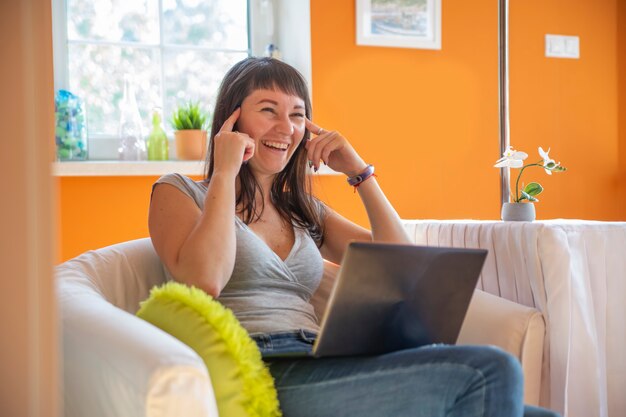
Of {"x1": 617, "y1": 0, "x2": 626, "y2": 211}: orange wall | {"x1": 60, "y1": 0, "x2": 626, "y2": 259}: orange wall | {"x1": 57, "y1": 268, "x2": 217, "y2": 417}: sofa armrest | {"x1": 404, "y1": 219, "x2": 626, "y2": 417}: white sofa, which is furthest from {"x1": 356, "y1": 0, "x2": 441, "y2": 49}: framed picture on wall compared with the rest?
{"x1": 57, "y1": 268, "x2": 217, "y2": 417}: sofa armrest

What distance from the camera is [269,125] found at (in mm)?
1676

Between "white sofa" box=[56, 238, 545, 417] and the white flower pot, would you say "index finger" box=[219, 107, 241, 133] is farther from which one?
the white flower pot

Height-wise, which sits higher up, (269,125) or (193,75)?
(193,75)

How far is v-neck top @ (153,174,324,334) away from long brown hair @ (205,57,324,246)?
113 millimetres

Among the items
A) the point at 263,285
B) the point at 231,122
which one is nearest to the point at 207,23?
the point at 231,122

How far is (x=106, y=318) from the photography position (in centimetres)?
108

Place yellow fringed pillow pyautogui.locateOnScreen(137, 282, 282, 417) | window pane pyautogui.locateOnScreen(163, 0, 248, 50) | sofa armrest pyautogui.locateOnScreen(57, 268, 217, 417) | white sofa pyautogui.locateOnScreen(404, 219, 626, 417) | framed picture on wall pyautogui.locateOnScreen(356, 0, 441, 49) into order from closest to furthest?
sofa armrest pyautogui.locateOnScreen(57, 268, 217, 417), yellow fringed pillow pyautogui.locateOnScreen(137, 282, 282, 417), white sofa pyautogui.locateOnScreen(404, 219, 626, 417), window pane pyautogui.locateOnScreen(163, 0, 248, 50), framed picture on wall pyautogui.locateOnScreen(356, 0, 441, 49)

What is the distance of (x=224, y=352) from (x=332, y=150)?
32.7 inches

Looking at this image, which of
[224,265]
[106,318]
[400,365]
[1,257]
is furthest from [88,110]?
[1,257]

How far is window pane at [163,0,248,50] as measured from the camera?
117 inches

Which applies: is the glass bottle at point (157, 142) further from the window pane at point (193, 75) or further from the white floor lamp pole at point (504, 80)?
the white floor lamp pole at point (504, 80)

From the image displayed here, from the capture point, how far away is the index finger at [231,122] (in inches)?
64.3

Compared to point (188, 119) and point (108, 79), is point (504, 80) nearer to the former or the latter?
point (188, 119)

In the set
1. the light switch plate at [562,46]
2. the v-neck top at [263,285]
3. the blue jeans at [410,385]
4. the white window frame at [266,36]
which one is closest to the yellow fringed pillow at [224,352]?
the blue jeans at [410,385]
